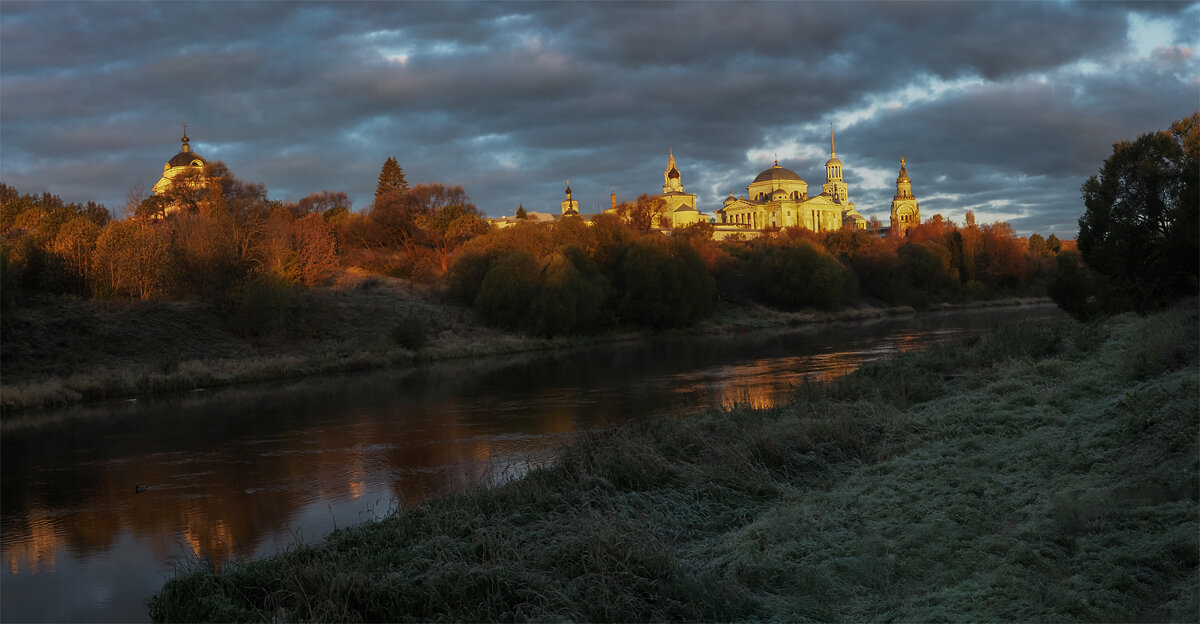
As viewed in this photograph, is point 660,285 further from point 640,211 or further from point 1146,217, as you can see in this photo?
point 640,211

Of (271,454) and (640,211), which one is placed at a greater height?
(640,211)

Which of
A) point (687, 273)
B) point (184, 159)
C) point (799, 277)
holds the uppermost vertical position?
point (184, 159)

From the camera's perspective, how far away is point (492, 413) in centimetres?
2412

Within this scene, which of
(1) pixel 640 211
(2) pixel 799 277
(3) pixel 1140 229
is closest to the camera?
(3) pixel 1140 229

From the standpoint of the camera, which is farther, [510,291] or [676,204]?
[676,204]

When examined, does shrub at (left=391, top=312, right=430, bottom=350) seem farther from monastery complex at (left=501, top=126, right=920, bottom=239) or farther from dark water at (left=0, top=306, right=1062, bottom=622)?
monastery complex at (left=501, top=126, right=920, bottom=239)

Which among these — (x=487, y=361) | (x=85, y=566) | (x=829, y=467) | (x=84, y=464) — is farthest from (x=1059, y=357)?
(x=487, y=361)

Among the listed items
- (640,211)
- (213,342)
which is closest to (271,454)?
(213,342)

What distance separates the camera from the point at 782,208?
141 metres

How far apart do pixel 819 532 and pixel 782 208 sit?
136253 millimetres

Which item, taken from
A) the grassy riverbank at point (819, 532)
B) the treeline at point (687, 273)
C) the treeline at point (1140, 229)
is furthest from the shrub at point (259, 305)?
the treeline at point (1140, 229)

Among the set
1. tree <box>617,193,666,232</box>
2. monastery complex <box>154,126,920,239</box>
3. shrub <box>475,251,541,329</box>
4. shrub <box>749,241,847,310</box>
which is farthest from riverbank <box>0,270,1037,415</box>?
monastery complex <box>154,126,920,239</box>

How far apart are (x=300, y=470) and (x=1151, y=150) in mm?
30096

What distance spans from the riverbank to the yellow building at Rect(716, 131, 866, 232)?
87.9 meters
